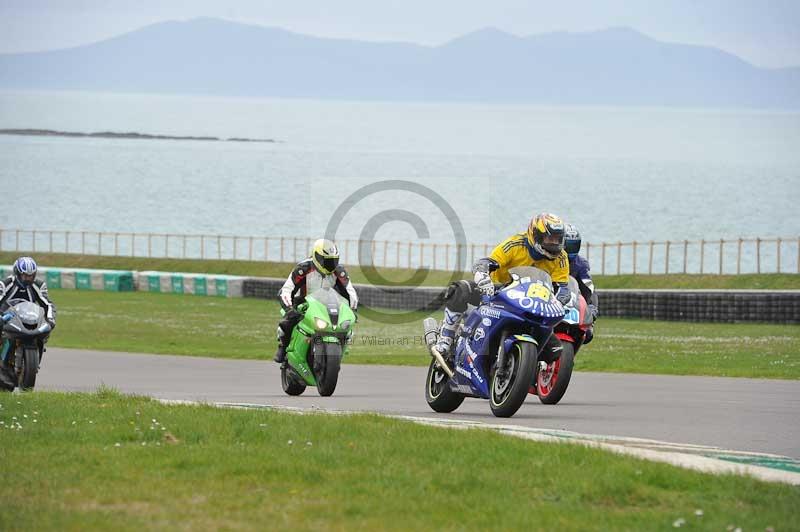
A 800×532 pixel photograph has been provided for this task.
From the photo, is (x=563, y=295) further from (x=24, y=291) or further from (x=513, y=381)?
(x=24, y=291)

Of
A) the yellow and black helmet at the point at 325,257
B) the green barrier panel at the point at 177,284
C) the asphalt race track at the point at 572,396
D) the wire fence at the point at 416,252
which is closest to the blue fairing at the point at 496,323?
the asphalt race track at the point at 572,396

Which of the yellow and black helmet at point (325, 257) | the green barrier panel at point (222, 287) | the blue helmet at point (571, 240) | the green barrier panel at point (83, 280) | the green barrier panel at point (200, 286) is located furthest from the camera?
the green barrier panel at point (83, 280)

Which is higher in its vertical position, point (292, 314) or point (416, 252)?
point (416, 252)

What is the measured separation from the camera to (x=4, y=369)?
18812 mm

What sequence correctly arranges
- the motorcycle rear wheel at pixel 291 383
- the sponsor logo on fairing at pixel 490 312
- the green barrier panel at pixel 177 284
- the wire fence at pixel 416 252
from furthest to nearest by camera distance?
the wire fence at pixel 416 252 → the green barrier panel at pixel 177 284 → the motorcycle rear wheel at pixel 291 383 → the sponsor logo on fairing at pixel 490 312

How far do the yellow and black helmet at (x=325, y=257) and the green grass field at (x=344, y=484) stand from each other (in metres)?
6.25

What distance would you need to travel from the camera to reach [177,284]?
58500 millimetres

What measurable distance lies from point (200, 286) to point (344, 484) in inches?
1909

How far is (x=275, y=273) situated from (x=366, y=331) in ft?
91.3

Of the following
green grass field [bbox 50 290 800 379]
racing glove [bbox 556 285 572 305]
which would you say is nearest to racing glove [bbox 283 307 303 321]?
racing glove [bbox 556 285 572 305]

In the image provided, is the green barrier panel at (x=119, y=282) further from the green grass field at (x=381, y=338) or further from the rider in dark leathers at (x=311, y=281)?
the rider in dark leathers at (x=311, y=281)

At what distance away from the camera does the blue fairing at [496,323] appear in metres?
13.7

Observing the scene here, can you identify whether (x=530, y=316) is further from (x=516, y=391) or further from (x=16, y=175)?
(x=16, y=175)

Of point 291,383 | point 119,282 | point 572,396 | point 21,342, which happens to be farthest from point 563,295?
point 119,282
